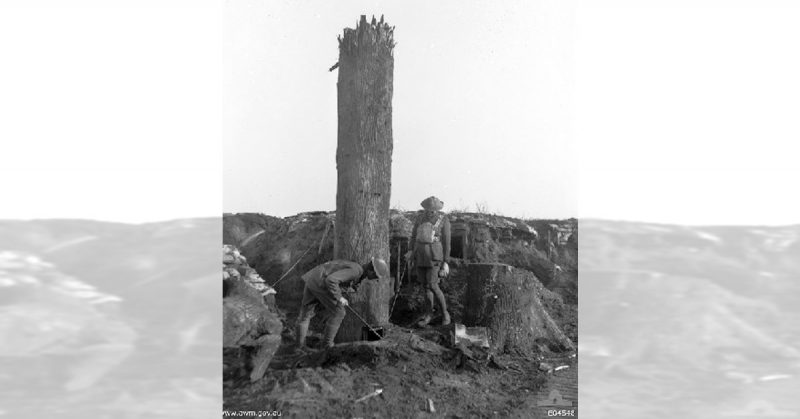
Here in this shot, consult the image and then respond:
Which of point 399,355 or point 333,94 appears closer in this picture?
point 399,355

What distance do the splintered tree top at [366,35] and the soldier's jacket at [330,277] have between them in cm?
252

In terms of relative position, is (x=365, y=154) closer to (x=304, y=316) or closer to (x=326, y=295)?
(x=326, y=295)

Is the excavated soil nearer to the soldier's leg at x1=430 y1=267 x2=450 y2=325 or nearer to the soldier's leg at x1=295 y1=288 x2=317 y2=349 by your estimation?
the soldier's leg at x1=295 y1=288 x2=317 y2=349

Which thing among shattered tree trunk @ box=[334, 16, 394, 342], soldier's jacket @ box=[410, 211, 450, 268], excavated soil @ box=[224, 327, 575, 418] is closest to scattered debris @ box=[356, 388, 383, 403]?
excavated soil @ box=[224, 327, 575, 418]

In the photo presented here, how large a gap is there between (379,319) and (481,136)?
102 inches

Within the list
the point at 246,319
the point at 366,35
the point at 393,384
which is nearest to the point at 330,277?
the point at 246,319

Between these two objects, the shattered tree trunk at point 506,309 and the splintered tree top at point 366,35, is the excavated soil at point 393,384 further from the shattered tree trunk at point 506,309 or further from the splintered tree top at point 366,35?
the splintered tree top at point 366,35

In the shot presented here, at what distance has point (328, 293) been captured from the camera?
935 cm

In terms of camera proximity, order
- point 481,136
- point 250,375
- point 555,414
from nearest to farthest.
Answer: point 250,375 < point 555,414 < point 481,136

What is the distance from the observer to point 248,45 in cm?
981

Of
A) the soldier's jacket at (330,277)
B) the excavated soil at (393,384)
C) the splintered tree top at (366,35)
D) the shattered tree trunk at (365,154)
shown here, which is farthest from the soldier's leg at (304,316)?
the splintered tree top at (366,35)

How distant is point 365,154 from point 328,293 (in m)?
1.72

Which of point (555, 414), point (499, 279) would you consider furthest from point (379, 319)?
point (555, 414)

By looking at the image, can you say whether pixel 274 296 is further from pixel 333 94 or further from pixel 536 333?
pixel 536 333
